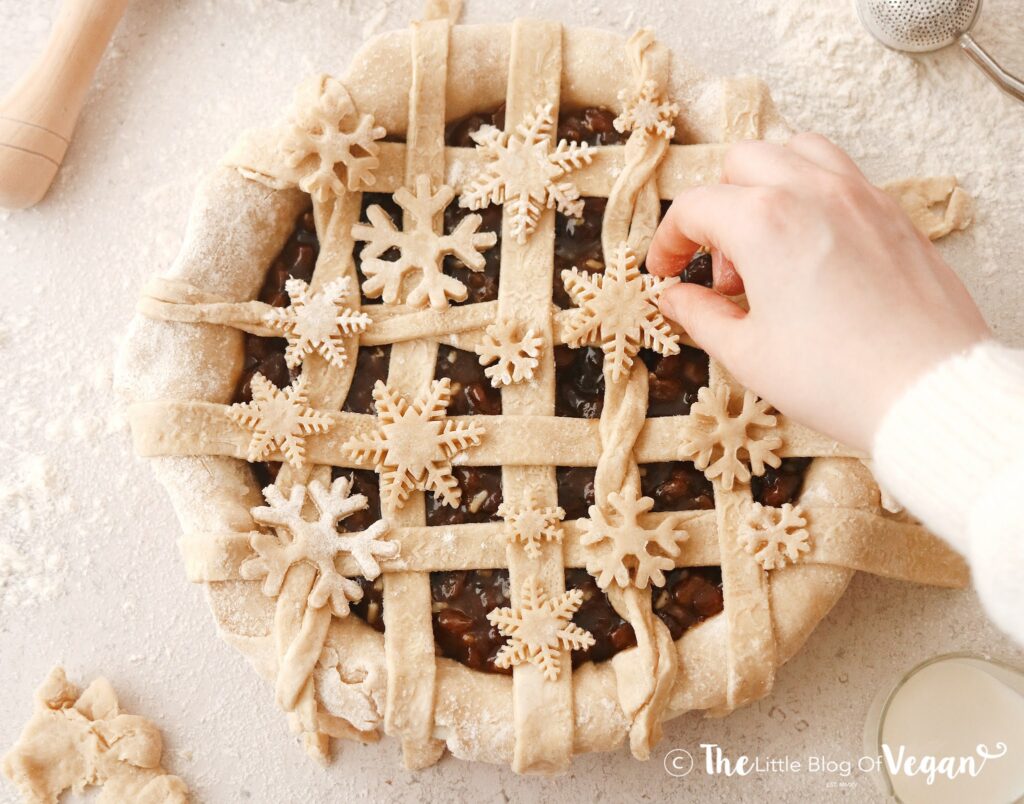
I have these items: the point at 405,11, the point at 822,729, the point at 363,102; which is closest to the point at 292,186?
the point at 363,102

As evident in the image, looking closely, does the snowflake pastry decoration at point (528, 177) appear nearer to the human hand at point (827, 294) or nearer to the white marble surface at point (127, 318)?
the human hand at point (827, 294)

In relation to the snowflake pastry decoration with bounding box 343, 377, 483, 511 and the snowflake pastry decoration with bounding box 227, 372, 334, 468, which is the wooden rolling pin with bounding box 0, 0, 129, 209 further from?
the snowflake pastry decoration with bounding box 343, 377, 483, 511

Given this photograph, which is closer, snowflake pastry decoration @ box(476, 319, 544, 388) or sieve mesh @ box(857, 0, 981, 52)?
snowflake pastry decoration @ box(476, 319, 544, 388)

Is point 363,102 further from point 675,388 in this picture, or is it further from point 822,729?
point 822,729

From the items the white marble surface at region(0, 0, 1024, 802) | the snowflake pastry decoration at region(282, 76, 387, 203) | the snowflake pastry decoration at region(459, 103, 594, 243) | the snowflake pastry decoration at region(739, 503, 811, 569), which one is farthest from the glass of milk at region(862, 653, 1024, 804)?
the snowflake pastry decoration at region(282, 76, 387, 203)

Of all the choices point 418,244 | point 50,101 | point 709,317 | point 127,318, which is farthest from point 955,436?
point 50,101
